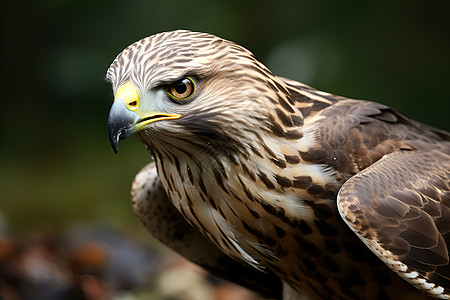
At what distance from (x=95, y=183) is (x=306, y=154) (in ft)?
15.6

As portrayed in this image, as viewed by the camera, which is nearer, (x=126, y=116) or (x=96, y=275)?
(x=126, y=116)

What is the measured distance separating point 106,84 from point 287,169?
11.9 feet

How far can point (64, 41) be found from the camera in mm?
7414

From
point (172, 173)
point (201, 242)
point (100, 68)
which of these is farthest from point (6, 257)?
point (100, 68)

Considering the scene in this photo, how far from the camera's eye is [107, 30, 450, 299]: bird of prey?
2.18m

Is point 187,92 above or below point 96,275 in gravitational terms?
above

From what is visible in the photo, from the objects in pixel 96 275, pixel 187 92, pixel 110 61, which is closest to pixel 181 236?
pixel 187 92

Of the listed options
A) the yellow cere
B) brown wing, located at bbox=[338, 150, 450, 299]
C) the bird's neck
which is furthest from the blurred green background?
brown wing, located at bbox=[338, 150, 450, 299]

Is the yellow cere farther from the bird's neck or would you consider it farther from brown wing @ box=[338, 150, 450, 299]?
brown wing @ box=[338, 150, 450, 299]

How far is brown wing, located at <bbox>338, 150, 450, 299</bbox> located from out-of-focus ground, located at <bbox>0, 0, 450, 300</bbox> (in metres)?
2.49

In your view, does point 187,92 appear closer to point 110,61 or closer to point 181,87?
point 181,87

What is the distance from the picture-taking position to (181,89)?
2170 mm

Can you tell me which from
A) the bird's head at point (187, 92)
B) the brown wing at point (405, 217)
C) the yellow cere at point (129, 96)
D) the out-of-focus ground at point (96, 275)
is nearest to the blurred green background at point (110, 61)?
the out-of-focus ground at point (96, 275)

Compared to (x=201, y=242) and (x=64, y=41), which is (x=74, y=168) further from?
(x=201, y=242)
